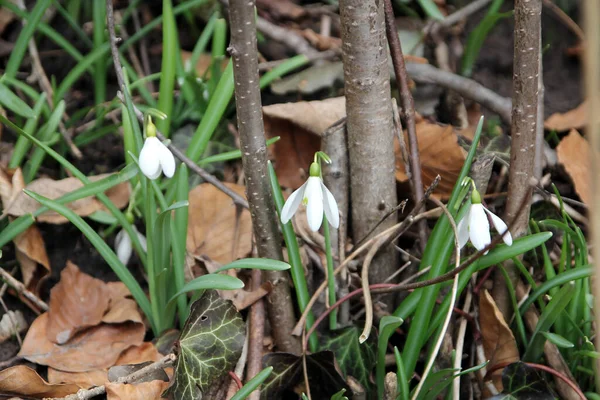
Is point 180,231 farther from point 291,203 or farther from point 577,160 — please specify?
point 577,160

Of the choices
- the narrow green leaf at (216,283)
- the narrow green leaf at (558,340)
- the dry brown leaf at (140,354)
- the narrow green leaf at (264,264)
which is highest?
the narrow green leaf at (264,264)

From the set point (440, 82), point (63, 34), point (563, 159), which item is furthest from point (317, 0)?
point (563, 159)

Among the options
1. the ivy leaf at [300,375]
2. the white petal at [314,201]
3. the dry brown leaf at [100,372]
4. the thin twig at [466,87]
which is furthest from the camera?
the thin twig at [466,87]

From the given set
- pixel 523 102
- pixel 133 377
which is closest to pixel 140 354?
pixel 133 377

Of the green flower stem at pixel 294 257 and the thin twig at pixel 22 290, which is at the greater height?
the green flower stem at pixel 294 257

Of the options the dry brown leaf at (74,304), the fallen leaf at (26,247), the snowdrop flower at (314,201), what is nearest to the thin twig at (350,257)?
the snowdrop flower at (314,201)

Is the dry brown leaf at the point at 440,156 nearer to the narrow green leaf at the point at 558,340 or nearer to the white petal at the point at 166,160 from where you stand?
the narrow green leaf at the point at 558,340

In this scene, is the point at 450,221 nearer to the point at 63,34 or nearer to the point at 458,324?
the point at 458,324
